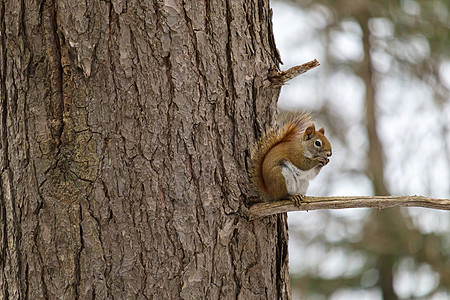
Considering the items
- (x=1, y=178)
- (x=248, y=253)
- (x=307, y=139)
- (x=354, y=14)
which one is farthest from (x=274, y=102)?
(x=354, y=14)

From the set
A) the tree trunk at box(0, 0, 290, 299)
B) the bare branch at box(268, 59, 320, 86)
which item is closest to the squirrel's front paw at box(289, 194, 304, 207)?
the tree trunk at box(0, 0, 290, 299)

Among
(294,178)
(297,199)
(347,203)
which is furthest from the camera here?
(294,178)

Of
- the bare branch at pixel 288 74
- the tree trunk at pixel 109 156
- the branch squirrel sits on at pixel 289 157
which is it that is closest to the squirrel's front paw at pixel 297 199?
the branch squirrel sits on at pixel 289 157

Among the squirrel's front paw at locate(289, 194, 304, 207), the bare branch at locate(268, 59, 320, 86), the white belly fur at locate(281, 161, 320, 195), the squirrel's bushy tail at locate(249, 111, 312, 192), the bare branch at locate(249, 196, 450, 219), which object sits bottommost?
the bare branch at locate(249, 196, 450, 219)

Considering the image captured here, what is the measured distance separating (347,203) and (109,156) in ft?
1.84

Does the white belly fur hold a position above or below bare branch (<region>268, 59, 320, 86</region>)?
below

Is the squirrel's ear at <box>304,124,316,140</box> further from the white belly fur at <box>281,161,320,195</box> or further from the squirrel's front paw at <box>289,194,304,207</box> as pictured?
the squirrel's front paw at <box>289,194,304,207</box>

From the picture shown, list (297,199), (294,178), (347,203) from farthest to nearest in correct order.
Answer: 1. (294,178)
2. (297,199)
3. (347,203)

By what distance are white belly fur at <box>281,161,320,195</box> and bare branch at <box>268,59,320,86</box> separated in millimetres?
220

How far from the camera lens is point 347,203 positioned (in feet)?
Result: 4.22

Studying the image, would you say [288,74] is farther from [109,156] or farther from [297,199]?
[109,156]

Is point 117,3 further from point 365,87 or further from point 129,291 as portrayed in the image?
point 365,87

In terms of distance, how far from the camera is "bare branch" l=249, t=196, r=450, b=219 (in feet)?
4.09

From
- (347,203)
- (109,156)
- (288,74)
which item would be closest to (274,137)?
(288,74)
